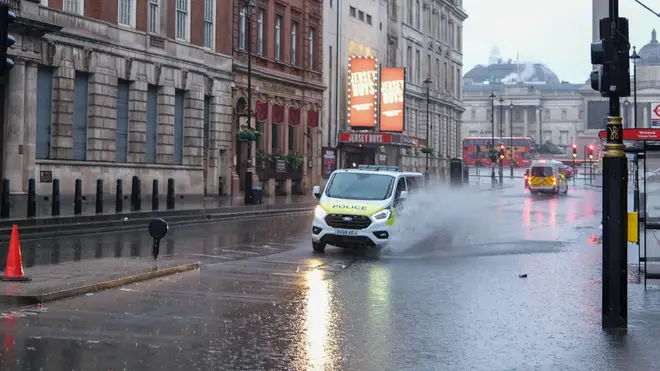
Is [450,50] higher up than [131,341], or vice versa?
[450,50]

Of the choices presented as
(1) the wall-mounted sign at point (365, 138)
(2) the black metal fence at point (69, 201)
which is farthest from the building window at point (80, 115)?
(1) the wall-mounted sign at point (365, 138)

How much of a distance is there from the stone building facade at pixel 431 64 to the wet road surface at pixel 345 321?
203ft

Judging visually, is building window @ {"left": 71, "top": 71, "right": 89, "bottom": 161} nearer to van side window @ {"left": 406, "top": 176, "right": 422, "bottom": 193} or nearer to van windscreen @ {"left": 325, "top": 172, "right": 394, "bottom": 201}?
van side window @ {"left": 406, "top": 176, "right": 422, "bottom": 193}

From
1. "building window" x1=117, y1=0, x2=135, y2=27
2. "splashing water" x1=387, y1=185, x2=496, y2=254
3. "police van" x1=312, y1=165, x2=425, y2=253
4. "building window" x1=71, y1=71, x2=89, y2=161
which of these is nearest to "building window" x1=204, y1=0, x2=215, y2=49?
"building window" x1=117, y1=0, x2=135, y2=27

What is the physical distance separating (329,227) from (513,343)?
1070 centimetres

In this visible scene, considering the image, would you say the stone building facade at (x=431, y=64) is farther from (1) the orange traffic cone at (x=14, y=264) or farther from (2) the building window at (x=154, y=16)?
(1) the orange traffic cone at (x=14, y=264)

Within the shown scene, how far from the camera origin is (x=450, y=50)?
102 m

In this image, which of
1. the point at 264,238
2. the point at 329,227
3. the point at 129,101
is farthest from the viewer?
the point at 129,101

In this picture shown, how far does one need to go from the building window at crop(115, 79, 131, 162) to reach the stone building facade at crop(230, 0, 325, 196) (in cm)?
913

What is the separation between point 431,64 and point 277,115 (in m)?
41.2

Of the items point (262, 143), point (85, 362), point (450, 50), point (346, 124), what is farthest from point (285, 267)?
point (450, 50)

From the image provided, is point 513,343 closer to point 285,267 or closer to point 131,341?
point 131,341

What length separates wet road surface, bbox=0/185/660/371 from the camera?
8984 millimetres

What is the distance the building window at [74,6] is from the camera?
36.8 meters
